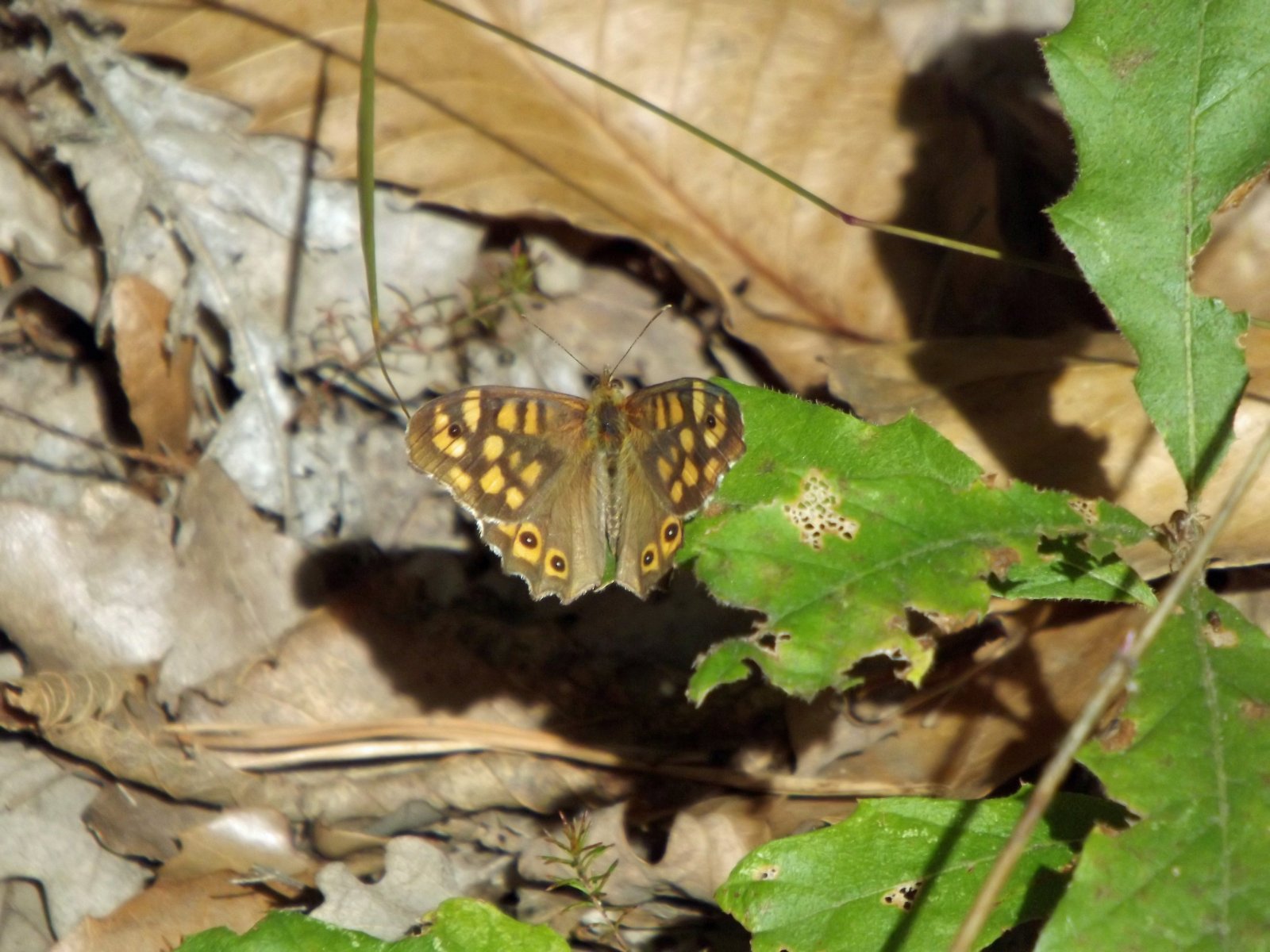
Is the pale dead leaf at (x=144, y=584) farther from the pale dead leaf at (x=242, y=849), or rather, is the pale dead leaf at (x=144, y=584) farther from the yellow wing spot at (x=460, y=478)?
the yellow wing spot at (x=460, y=478)

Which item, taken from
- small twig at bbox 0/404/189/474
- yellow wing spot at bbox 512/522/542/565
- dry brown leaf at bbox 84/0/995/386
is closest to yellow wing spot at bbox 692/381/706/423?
yellow wing spot at bbox 512/522/542/565

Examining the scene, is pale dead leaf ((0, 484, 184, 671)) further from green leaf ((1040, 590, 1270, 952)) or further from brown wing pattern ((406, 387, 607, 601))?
→ green leaf ((1040, 590, 1270, 952))

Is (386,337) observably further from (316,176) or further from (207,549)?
(207,549)

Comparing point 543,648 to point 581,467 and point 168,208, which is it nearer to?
point 581,467

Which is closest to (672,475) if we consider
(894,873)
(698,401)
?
(698,401)

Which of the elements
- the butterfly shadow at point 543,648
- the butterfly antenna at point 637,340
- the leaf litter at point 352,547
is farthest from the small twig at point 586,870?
the butterfly antenna at point 637,340

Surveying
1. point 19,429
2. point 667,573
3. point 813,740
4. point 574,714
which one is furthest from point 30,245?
point 813,740
